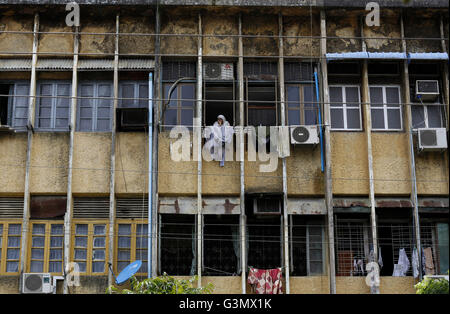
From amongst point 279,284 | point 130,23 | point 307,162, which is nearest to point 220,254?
point 279,284

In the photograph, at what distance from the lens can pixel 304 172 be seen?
1485 centimetres

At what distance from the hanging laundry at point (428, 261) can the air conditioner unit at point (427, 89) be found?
3.34 m

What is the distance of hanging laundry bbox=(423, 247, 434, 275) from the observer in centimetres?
1457

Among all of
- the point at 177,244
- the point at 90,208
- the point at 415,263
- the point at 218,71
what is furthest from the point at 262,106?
the point at 415,263

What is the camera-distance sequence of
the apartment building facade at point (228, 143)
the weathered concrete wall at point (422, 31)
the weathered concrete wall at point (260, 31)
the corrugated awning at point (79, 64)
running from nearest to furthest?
the apartment building facade at point (228, 143)
the corrugated awning at point (79, 64)
the weathered concrete wall at point (260, 31)
the weathered concrete wall at point (422, 31)

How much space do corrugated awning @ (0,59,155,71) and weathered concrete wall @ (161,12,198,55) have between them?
53 cm

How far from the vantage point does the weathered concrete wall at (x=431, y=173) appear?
14.9 metres

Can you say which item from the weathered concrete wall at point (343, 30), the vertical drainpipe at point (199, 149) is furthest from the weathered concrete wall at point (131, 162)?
the weathered concrete wall at point (343, 30)

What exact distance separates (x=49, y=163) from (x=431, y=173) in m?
8.15

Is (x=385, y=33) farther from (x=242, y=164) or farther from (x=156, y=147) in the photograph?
(x=156, y=147)

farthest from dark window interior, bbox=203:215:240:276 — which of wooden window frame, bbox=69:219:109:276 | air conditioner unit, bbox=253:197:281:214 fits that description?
wooden window frame, bbox=69:219:109:276

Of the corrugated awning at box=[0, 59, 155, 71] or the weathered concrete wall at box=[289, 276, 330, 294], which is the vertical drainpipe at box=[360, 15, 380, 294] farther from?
the corrugated awning at box=[0, 59, 155, 71]

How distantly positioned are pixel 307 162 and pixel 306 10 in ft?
11.1

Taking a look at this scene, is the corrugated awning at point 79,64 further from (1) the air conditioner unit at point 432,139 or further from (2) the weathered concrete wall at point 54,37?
(1) the air conditioner unit at point 432,139
